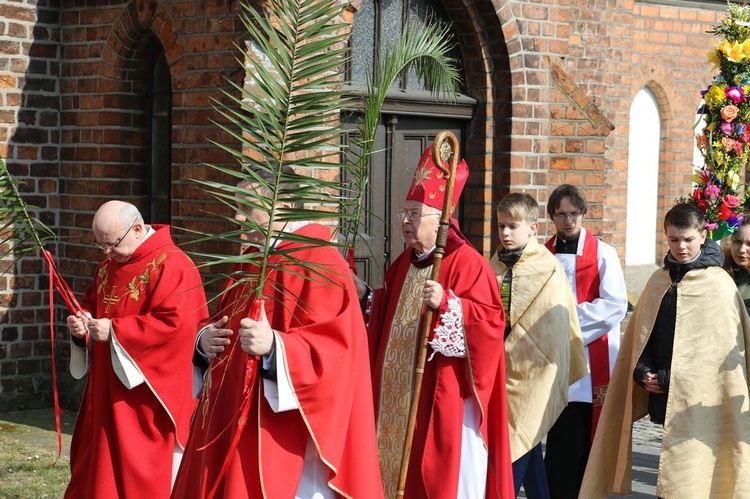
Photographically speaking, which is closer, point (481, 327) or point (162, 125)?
point (481, 327)

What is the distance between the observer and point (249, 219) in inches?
194

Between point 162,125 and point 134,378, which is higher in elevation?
point 162,125

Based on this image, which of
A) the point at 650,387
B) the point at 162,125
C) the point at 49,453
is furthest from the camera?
the point at 162,125

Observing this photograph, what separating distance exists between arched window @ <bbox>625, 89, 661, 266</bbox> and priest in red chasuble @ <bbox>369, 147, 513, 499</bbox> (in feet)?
31.6

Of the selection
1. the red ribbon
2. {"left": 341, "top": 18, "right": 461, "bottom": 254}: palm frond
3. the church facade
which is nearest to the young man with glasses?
{"left": 341, "top": 18, "right": 461, "bottom": 254}: palm frond

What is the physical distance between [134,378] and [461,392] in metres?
1.61

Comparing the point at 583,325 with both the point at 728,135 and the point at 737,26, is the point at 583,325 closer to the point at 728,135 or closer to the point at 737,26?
the point at 728,135

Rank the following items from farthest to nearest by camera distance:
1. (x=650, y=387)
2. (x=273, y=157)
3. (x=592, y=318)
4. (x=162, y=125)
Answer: (x=162, y=125), (x=592, y=318), (x=650, y=387), (x=273, y=157)

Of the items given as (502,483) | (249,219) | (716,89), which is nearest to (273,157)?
(249,219)

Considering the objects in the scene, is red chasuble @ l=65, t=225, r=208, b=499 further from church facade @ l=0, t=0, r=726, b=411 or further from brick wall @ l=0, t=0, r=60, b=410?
brick wall @ l=0, t=0, r=60, b=410

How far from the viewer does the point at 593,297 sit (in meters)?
7.59

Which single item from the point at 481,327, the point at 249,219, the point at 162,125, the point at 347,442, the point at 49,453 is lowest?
the point at 49,453

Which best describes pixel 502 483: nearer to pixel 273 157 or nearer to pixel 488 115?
pixel 273 157

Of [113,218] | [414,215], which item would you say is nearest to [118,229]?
[113,218]
